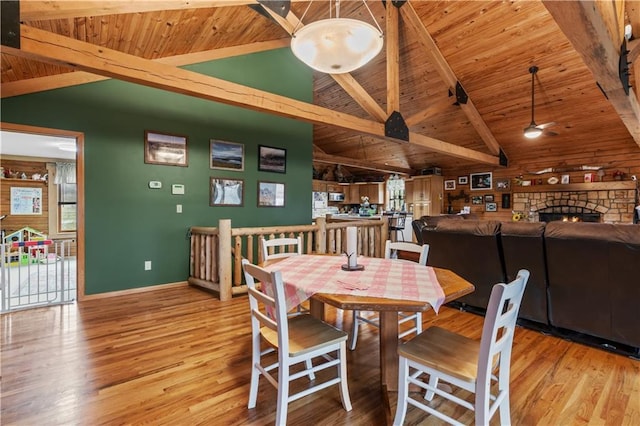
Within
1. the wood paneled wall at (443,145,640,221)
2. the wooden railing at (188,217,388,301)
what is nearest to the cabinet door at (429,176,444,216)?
the wood paneled wall at (443,145,640,221)

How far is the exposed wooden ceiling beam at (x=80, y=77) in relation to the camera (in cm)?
336

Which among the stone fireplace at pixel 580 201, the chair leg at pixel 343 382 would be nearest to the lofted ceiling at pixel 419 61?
the stone fireplace at pixel 580 201

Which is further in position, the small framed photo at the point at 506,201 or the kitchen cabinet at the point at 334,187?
the kitchen cabinet at the point at 334,187

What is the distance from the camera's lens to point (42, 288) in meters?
4.43

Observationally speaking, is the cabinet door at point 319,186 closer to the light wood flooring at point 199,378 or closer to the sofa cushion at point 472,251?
the sofa cushion at point 472,251

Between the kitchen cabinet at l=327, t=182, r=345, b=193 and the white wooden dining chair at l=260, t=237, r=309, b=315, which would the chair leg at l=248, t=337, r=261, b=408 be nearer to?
the white wooden dining chair at l=260, t=237, r=309, b=315

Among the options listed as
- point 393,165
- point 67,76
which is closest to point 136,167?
point 67,76

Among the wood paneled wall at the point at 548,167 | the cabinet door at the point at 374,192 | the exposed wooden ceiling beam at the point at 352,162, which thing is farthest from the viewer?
the cabinet door at the point at 374,192

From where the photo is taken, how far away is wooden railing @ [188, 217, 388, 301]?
3.84m

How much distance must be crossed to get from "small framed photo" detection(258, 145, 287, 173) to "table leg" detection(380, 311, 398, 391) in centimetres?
391

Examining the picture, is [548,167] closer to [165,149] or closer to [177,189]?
[177,189]

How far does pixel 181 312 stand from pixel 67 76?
3010 mm

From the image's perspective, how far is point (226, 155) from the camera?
4891mm

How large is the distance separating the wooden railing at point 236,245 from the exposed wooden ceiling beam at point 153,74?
1427mm
